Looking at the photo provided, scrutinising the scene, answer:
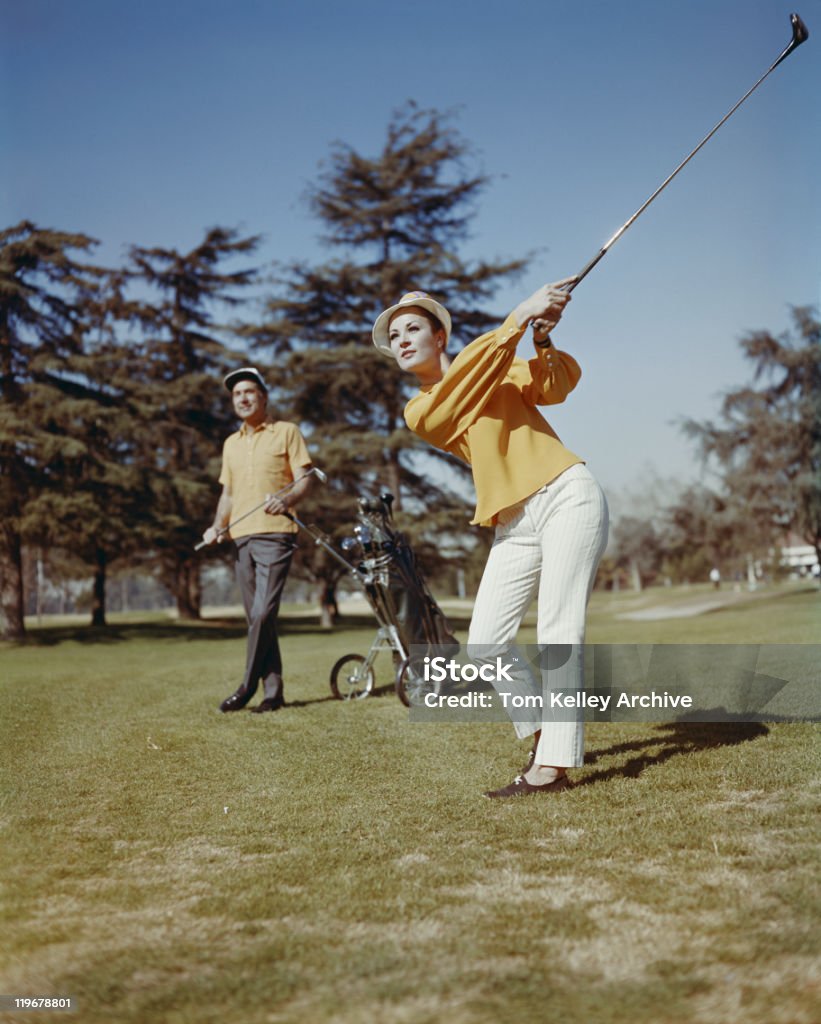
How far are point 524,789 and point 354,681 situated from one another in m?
3.07

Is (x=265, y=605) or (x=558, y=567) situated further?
(x=265, y=605)

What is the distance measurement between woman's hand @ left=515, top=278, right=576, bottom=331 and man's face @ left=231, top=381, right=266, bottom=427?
316 cm

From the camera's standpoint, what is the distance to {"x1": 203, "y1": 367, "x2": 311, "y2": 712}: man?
612 cm

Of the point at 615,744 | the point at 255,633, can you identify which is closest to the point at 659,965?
the point at 615,744

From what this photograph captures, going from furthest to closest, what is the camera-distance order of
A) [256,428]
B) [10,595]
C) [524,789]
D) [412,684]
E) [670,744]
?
[10,595] → [256,428] → [412,684] → [670,744] → [524,789]

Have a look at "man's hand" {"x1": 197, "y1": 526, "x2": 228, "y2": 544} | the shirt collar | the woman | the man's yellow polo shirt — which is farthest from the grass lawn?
the shirt collar

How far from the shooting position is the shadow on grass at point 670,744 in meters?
3.96

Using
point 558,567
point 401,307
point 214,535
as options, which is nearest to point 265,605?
point 214,535

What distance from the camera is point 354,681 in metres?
6.57

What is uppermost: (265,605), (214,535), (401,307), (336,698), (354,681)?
(401,307)

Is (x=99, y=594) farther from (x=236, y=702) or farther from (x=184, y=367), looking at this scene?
(x=236, y=702)

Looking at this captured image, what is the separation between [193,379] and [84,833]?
72.6 feet

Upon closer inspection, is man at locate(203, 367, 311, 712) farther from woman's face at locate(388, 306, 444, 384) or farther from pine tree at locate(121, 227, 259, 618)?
pine tree at locate(121, 227, 259, 618)

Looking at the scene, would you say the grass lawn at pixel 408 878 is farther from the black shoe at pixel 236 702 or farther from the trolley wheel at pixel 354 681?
the trolley wheel at pixel 354 681
